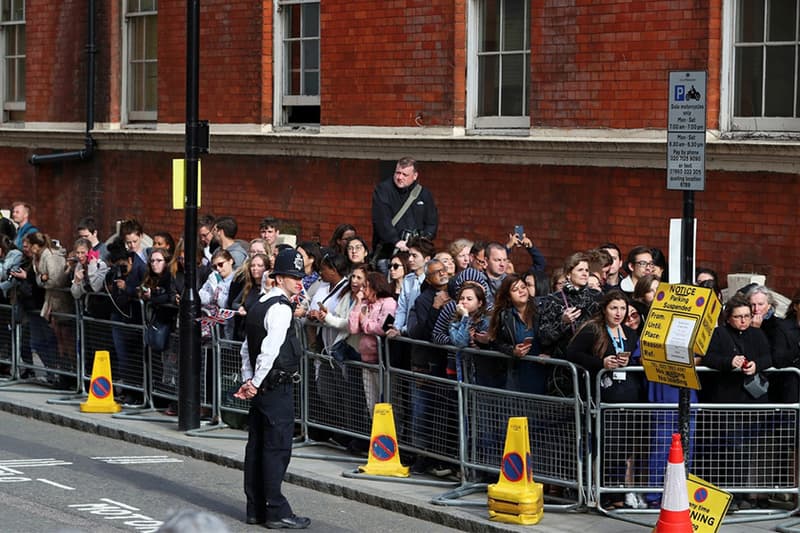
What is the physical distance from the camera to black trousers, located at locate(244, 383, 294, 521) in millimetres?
11305

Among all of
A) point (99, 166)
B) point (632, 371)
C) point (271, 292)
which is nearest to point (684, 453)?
point (632, 371)

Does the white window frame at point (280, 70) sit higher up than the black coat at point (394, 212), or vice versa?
the white window frame at point (280, 70)

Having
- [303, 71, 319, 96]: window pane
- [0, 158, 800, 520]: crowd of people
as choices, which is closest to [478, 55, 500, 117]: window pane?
[0, 158, 800, 520]: crowd of people

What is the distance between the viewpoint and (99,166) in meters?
23.6

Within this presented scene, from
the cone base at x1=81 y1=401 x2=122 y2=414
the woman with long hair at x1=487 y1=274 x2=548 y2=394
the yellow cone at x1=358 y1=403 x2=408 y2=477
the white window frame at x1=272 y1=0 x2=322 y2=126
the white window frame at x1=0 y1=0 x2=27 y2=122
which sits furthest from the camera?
the white window frame at x1=0 y1=0 x2=27 y2=122

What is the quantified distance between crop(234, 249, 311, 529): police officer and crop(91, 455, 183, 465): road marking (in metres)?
2.75

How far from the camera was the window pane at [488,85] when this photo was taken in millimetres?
17688

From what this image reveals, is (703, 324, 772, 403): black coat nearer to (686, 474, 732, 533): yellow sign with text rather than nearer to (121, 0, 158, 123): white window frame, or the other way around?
(686, 474, 732, 533): yellow sign with text

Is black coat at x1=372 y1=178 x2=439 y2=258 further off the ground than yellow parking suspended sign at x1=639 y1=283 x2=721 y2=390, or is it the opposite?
black coat at x1=372 y1=178 x2=439 y2=258

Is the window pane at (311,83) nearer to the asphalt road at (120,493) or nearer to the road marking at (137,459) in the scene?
the asphalt road at (120,493)

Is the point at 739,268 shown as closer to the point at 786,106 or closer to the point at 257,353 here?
the point at 786,106

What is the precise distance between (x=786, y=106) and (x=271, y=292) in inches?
234

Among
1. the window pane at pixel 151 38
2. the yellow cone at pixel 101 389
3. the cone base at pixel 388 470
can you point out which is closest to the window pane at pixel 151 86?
the window pane at pixel 151 38

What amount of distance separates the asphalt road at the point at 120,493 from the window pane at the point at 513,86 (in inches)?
226
